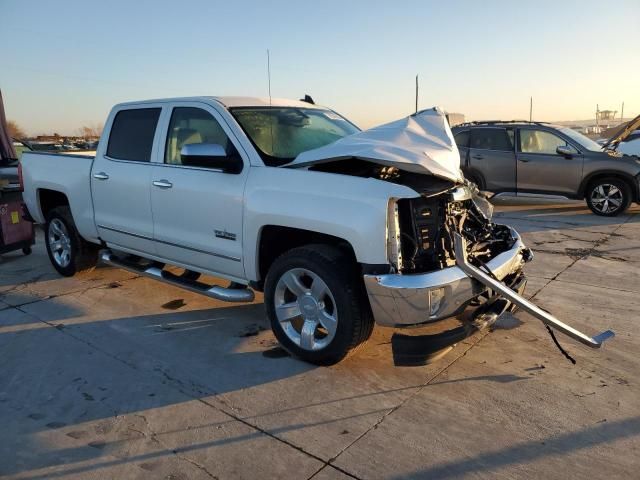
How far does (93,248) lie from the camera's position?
629 cm

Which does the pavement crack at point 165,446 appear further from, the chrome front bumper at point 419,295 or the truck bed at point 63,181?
the truck bed at point 63,181

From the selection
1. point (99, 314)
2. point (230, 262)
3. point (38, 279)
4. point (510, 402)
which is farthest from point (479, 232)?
point (38, 279)

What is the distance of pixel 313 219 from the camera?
3607 mm

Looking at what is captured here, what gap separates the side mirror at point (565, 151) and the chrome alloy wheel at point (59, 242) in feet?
28.2

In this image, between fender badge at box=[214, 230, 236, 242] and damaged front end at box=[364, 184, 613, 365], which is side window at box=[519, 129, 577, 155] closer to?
damaged front end at box=[364, 184, 613, 365]

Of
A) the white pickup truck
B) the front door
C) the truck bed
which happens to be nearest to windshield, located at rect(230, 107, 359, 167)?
the white pickup truck

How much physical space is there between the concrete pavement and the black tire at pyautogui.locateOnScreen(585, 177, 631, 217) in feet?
17.7

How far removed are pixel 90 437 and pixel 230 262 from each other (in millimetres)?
1643

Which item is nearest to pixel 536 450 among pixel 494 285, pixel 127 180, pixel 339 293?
pixel 494 285

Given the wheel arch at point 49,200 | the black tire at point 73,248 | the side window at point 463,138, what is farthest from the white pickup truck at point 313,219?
the side window at point 463,138

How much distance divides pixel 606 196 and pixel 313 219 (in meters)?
8.26

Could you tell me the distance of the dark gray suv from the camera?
9.84 metres

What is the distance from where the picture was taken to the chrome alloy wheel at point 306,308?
12.1 feet

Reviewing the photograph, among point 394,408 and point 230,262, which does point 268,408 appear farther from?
point 230,262
